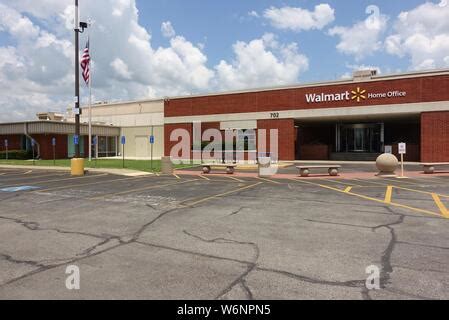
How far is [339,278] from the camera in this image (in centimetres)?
440

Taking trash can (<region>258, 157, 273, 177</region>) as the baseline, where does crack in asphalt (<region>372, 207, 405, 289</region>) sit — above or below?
below

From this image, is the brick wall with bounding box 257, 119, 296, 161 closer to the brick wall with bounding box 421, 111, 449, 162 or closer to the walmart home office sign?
the walmart home office sign

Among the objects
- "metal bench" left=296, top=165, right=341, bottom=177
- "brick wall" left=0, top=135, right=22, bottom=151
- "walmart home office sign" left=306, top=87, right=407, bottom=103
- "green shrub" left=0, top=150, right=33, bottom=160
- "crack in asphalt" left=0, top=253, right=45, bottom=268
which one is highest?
"walmart home office sign" left=306, top=87, right=407, bottom=103

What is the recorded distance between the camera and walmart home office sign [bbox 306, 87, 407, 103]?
28766 mm

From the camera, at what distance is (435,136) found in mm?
27766

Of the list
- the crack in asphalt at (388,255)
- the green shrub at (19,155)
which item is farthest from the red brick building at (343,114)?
the crack in asphalt at (388,255)

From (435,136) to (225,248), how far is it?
28086mm

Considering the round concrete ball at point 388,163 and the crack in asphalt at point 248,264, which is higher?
the round concrete ball at point 388,163

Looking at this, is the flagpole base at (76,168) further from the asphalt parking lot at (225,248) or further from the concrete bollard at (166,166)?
the asphalt parking lot at (225,248)

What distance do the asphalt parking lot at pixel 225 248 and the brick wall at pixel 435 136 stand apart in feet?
65.1

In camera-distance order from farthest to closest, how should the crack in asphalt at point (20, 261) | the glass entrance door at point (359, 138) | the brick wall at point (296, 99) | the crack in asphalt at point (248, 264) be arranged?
the glass entrance door at point (359, 138)
the brick wall at point (296, 99)
the crack in asphalt at point (20, 261)
the crack in asphalt at point (248, 264)

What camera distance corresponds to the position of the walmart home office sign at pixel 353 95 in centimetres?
2877

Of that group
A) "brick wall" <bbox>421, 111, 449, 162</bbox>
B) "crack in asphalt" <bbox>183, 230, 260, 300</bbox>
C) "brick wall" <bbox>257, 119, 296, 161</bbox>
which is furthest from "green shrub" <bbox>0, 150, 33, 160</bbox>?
"brick wall" <bbox>421, 111, 449, 162</bbox>

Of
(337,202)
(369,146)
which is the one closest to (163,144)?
(369,146)
